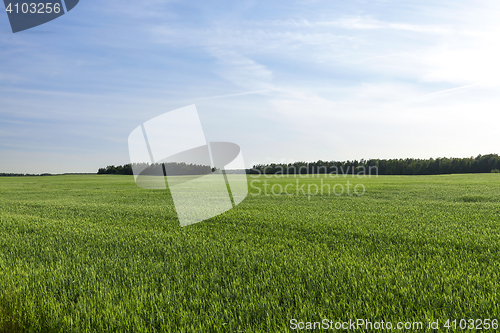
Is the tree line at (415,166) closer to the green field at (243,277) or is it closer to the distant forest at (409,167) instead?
the distant forest at (409,167)

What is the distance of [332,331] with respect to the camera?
3.52 m

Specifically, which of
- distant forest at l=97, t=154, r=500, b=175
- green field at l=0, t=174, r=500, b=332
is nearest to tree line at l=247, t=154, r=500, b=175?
distant forest at l=97, t=154, r=500, b=175

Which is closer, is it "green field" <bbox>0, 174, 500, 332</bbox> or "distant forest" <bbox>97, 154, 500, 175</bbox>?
"green field" <bbox>0, 174, 500, 332</bbox>

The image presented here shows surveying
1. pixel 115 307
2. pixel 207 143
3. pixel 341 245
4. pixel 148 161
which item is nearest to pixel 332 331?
pixel 115 307

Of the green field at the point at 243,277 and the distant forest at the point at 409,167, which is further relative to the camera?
the distant forest at the point at 409,167

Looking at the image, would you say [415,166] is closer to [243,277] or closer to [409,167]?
[409,167]

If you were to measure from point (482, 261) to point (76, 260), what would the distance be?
929 centimetres

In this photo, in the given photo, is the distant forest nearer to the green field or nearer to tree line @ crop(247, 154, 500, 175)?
tree line @ crop(247, 154, 500, 175)

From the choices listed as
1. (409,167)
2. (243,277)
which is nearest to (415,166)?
(409,167)

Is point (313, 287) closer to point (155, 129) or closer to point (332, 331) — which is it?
point (332, 331)

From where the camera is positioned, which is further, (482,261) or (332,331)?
(482,261)

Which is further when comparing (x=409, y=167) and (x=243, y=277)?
(x=409, y=167)

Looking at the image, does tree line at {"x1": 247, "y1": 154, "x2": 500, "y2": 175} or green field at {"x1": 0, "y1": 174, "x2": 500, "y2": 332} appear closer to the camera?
green field at {"x1": 0, "y1": 174, "x2": 500, "y2": 332}

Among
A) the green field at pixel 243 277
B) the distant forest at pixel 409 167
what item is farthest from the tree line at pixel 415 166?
the green field at pixel 243 277
